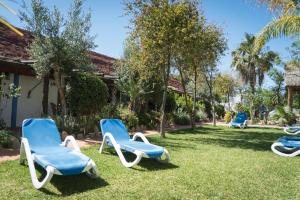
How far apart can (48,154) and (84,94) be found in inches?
241

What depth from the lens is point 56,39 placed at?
467 inches

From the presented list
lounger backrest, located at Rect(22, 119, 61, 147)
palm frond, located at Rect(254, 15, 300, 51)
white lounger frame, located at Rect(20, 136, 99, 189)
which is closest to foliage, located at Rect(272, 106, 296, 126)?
palm frond, located at Rect(254, 15, 300, 51)

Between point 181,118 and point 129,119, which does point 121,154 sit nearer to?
point 129,119

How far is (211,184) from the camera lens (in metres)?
6.59

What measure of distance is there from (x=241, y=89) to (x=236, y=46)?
18.6ft

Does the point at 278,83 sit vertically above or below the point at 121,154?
above

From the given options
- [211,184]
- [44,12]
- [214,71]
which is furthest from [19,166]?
[214,71]

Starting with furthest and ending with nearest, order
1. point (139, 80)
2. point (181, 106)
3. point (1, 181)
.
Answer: point (181, 106)
point (139, 80)
point (1, 181)

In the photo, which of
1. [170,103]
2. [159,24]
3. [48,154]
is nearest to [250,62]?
[170,103]

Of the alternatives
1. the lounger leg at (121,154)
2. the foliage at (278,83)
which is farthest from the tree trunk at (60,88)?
the foliage at (278,83)

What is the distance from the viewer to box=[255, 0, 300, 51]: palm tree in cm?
1139

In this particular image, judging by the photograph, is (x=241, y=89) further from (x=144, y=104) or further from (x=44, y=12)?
(x=44, y=12)

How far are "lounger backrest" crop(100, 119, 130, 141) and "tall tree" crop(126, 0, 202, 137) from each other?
4.62 m

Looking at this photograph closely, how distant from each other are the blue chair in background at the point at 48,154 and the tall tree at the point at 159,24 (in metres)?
6.83
